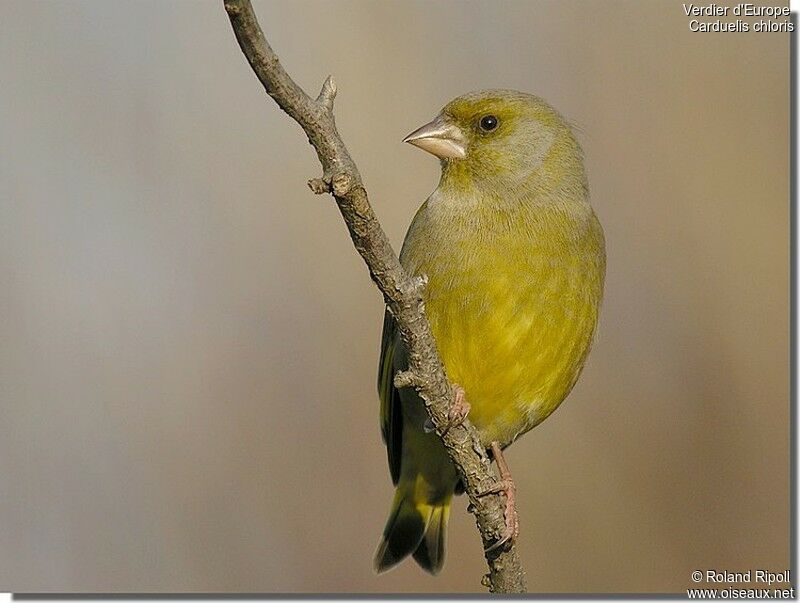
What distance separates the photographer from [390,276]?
107 inches

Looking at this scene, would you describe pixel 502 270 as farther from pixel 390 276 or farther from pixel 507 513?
pixel 390 276

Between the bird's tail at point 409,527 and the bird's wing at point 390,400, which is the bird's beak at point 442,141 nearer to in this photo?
the bird's wing at point 390,400

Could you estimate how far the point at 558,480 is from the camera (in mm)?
5125

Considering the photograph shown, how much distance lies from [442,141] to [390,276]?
1260 mm

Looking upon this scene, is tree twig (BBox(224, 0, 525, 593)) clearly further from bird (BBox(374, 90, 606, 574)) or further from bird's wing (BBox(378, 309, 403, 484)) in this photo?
bird's wing (BBox(378, 309, 403, 484))

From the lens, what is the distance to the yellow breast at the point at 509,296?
11.6 feet

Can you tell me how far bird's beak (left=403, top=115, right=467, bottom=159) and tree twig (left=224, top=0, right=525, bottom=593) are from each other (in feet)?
3.36

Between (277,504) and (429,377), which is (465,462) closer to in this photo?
(429,377)

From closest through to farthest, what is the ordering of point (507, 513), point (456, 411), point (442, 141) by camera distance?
1. point (456, 411)
2. point (507, 513)
3. point (442, 141)

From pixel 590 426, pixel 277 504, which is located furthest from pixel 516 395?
pixel 277 504

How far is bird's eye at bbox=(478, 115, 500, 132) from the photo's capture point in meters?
3.89

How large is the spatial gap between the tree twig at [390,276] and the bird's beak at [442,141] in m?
1.03

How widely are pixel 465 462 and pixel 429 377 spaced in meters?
0.39

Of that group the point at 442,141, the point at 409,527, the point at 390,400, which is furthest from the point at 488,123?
the point at 409,527
